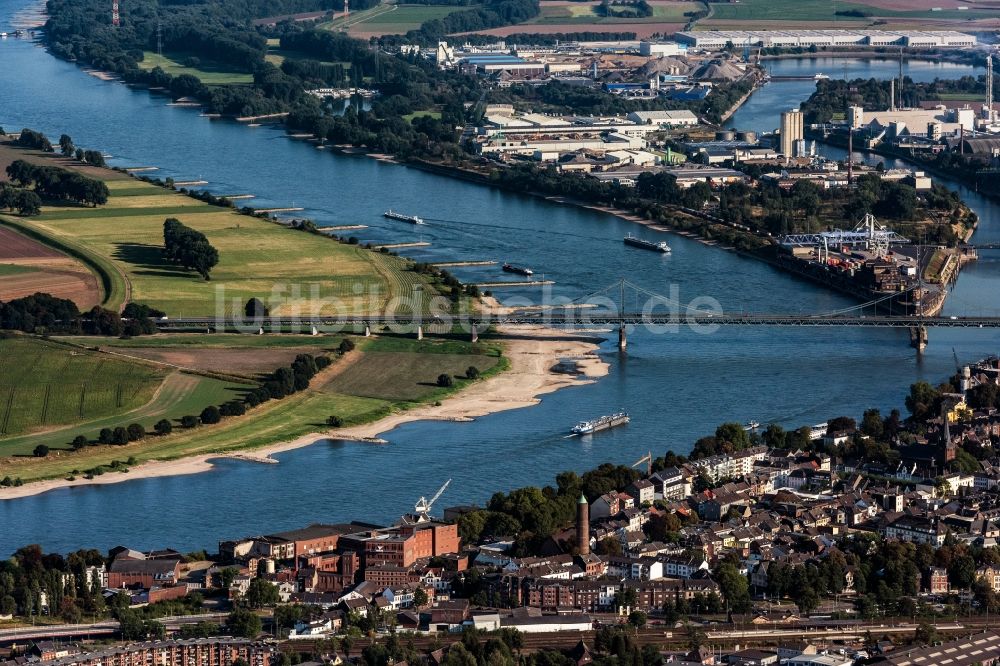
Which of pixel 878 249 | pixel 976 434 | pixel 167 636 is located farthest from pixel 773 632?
pixel 878 249

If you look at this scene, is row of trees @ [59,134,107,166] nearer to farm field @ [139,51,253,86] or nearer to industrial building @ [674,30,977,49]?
farm field @ [139,51,253,86]

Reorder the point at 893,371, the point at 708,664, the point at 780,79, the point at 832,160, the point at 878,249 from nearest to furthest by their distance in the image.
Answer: the point at 708,664
the point at 893,371
the point at 878,249
the point at 832,160
the point at 780,79

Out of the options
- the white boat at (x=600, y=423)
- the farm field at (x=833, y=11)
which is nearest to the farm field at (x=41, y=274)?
the white boat at (x=600, y=423)

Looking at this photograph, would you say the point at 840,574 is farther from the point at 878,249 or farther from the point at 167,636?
the point at 878,249

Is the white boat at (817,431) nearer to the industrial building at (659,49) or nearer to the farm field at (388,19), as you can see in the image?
the industrial building at (659,49)

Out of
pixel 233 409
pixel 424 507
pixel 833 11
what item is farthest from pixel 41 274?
pixel 833 11

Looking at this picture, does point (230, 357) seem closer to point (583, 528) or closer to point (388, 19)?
point (583, 528)

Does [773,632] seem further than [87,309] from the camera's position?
No
